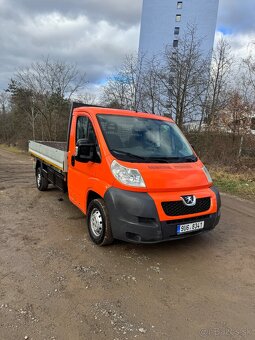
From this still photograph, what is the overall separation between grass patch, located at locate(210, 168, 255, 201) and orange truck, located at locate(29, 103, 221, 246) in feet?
16.0

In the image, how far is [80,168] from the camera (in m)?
5.05

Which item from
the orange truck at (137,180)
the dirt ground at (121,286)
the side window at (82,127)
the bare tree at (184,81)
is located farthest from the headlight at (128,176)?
the bare tree at (184,81)

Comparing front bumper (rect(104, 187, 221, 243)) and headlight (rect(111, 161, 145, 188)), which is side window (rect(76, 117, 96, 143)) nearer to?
headlight (rect(111, 161, 145, 188))

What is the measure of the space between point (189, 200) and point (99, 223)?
143 cm

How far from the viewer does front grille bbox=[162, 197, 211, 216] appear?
3.85 meters

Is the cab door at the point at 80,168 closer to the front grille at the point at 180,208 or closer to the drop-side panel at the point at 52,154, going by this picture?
the drop-side panel at the point at 52,154

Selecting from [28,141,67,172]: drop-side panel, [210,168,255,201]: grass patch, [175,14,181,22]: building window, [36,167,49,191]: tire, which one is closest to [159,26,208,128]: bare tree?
[210,168,255,201]: grass patch

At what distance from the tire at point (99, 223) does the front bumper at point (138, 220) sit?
0.25m

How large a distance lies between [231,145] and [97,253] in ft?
37.4

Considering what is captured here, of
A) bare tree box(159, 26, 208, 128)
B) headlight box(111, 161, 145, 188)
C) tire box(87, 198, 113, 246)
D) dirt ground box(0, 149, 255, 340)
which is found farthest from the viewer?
bare tree box(159, 26, 208, 128)

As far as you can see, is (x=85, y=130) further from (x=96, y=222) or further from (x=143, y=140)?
(x=96, y=222)

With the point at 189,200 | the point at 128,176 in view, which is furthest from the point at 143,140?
the point at 189,200

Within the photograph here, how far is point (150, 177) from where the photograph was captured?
3932 millimetres


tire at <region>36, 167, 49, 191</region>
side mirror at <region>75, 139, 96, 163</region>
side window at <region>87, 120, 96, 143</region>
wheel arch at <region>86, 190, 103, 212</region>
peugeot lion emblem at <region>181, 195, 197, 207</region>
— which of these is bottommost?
tire at <region>36, 167, 49, 191</region>
